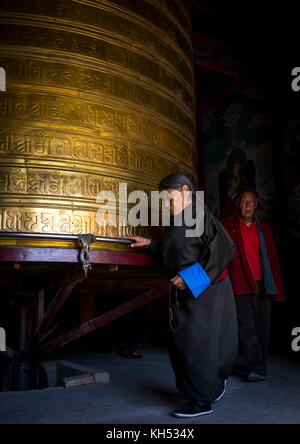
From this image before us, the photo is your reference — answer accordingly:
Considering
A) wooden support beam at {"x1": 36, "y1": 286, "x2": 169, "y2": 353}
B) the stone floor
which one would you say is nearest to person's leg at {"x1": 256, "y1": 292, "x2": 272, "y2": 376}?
the stone floor

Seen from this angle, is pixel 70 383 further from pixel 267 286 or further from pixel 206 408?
pixel 267 286

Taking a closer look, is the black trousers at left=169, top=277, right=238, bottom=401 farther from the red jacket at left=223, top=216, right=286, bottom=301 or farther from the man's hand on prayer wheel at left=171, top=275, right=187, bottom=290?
the red jacket at left=223, top=216, right=286, bottom=301

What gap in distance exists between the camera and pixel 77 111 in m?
2.75

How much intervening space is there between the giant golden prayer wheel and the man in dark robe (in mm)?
505

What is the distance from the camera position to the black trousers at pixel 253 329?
3277mm

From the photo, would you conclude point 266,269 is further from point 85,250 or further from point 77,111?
point 77,111

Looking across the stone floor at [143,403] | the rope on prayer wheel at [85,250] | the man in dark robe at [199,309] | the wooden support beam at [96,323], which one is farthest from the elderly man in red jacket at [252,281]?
the rope on prayer wheel at [85,250]

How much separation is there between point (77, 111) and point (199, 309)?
55.3 inches

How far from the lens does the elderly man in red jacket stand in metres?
3.33

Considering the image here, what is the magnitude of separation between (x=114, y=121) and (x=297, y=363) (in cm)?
284

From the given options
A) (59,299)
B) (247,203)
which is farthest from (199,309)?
(247,203)

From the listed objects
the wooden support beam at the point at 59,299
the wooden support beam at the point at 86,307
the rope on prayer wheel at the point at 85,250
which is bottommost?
the wooden support beam at the point at 86,307

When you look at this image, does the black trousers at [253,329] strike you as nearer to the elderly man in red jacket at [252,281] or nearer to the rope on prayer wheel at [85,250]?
the elderly man in red jacket at [252,281]

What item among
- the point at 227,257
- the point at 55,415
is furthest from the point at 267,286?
the point at 55,415
